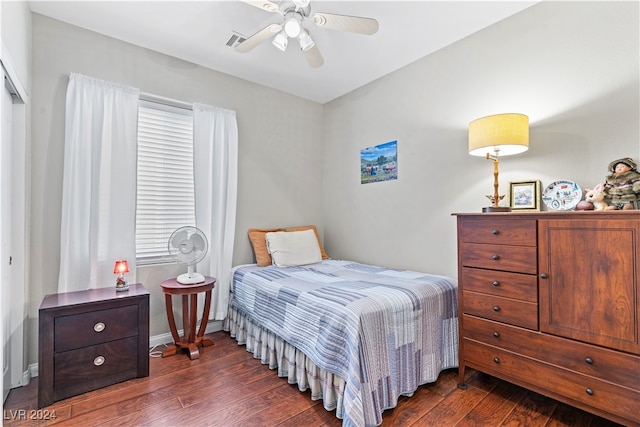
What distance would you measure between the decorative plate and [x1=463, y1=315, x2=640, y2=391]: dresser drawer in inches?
32.2

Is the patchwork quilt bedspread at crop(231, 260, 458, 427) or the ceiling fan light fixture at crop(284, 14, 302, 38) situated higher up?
the ceiling fan light fixture at crop(284, 14, 302, 38)

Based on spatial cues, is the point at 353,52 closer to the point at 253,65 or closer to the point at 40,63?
the point at 253,65

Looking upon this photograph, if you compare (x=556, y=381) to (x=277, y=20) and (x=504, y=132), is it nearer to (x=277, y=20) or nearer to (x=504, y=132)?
(x=504, y=132)

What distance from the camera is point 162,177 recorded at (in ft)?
9.22

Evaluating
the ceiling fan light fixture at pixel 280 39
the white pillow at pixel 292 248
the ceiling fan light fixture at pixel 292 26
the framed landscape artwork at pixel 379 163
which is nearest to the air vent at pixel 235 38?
the ceiling fan light fixture at pixel 280 39

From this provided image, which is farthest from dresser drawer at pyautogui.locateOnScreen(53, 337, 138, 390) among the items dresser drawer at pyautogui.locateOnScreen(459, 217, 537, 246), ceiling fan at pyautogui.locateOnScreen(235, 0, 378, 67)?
dresser drawer at pyautogui.locateOnScreen(459, 217, 537, 246)

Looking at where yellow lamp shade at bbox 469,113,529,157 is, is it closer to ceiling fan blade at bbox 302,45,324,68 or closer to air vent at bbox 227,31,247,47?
ceiling fan blade at bbox 302,45,324,68

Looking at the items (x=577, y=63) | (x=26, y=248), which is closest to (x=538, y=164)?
(x=577, y=63)

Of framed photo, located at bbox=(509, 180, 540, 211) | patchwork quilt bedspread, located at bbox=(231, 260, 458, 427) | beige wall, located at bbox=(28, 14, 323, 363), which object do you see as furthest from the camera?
beige wall, located at bbox=(28, 14, 323, 363)

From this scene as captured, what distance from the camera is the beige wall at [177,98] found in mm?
2250

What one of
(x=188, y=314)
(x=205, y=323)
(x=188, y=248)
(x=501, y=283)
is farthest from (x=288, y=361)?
(x=501, y=283)

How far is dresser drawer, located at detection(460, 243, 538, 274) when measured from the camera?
1.77 m

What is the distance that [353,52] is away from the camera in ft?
9.02

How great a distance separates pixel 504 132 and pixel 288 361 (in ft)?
6.80
